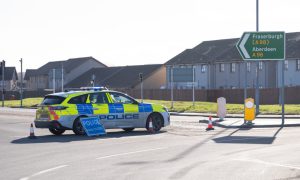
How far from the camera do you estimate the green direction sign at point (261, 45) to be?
26913 mm

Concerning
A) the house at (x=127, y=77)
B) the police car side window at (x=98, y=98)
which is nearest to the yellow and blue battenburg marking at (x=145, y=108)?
the police car side window at (x=98, y=98)

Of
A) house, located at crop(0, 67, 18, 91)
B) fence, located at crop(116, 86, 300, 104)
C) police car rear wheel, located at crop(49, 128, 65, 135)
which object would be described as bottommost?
police car rear wheel, located at crop(49, 128, 65, 135)

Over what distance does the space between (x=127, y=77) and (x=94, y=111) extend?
7230cm

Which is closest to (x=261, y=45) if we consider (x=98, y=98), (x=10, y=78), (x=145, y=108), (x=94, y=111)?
(x=145, y=108)

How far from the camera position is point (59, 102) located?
2059cm

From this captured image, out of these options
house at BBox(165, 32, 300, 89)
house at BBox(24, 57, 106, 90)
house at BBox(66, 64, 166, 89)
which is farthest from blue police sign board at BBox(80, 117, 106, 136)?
house at BBox(24, 57, 106, 90)

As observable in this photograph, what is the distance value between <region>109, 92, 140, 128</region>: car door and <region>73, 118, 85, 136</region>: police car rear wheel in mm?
1413

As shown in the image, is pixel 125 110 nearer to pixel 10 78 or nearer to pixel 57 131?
pixel 57 131

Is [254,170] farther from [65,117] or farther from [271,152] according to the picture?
[65,117]

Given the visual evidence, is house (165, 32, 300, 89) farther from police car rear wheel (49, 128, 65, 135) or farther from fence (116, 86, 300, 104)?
police car rear wheel (49, 128, 65, 135)

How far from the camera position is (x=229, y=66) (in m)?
72.3

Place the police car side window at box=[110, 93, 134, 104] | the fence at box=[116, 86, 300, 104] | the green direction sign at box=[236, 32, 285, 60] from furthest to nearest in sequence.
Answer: the fence at box=[116, 86, 300, 104] → the green direction sign at box=[236, 32, 285, 60] → the police car side window at box=[110, 93, 134, 104]

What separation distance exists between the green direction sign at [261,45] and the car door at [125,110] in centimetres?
728

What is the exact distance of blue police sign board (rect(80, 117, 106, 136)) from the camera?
2044 centimetres
